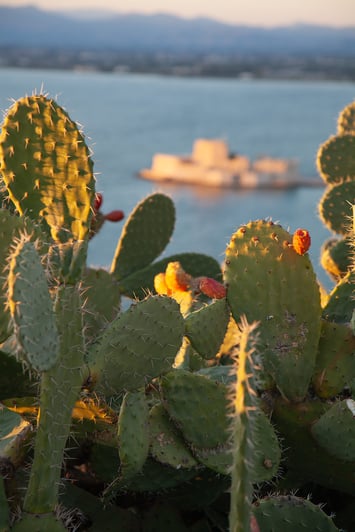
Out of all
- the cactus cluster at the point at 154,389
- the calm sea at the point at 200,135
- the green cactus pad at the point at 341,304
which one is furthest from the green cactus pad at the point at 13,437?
the calm sea at the point at 200,135

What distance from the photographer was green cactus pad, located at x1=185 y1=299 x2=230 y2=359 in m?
1.47

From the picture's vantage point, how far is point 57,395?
120 centimetres

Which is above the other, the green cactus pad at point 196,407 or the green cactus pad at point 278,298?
the green cactus pad at point 278,298

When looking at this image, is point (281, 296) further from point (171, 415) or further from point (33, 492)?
point (33, 492)

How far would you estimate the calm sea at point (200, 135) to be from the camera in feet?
64.4

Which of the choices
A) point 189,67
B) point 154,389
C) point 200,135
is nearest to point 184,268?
point 154,389

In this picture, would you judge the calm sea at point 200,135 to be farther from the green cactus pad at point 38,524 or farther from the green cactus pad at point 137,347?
the green cactus pad at point 38,524

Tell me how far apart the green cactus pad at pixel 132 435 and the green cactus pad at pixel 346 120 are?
4.19 ft

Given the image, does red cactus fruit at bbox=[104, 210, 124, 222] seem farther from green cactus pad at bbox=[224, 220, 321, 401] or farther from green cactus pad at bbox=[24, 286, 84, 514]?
green cactus pad at bbox=[24, 286, 84, 514]

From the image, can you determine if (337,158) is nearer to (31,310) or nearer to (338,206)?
(338,206)

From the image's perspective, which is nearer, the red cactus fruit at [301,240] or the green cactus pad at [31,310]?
the green cactus pad at [31,310]

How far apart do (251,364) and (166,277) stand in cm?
93

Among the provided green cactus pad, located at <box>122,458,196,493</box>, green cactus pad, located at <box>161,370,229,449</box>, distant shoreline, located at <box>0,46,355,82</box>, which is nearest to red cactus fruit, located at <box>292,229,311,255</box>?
green cactus pad, located at <box>161,370,229,449</box>

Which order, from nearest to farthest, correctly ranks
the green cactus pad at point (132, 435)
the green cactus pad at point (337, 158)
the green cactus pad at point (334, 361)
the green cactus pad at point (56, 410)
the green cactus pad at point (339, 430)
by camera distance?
the green cactus pad at point (56, 410) → the green cactus pad at point (132, 435) → the green cactus pad at point (339, 430) → the green cactus pad at point (334, 361) → the green cactus pad at point (337, 158)
